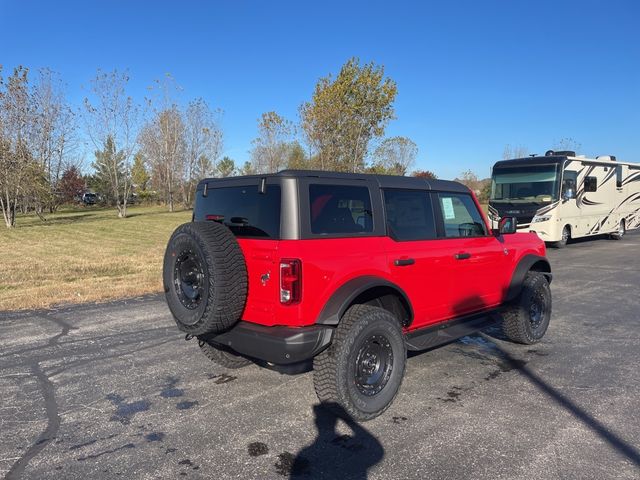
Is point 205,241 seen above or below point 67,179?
below

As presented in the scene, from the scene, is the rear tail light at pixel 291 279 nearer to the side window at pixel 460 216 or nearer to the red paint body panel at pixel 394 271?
the red paint body panel at pixel 394 271

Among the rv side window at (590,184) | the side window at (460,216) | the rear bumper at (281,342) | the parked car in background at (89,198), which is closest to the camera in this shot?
the rear bumper at (281,342)

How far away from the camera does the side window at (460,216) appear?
4793mm

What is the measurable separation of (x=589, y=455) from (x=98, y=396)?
3.81m

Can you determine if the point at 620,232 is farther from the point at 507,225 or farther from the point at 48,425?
the point at 48,425

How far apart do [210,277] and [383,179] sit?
1748 mm

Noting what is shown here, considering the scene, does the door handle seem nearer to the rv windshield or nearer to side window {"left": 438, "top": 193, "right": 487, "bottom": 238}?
side window {"left": 438, "top": 193, "right": 487, "bottom": 238}

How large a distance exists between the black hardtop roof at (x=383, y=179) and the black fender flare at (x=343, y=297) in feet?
2.85

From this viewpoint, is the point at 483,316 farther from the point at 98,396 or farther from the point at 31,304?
the point at 31,304

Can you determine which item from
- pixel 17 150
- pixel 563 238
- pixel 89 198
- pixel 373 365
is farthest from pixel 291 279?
pixel 89 198

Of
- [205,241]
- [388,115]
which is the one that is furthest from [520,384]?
[388,115]

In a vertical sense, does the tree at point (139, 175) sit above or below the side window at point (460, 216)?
above

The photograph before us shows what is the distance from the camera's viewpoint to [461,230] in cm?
493

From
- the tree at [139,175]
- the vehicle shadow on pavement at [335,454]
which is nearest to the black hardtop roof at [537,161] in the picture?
the vehicle shadow on pavement at [335,454]
